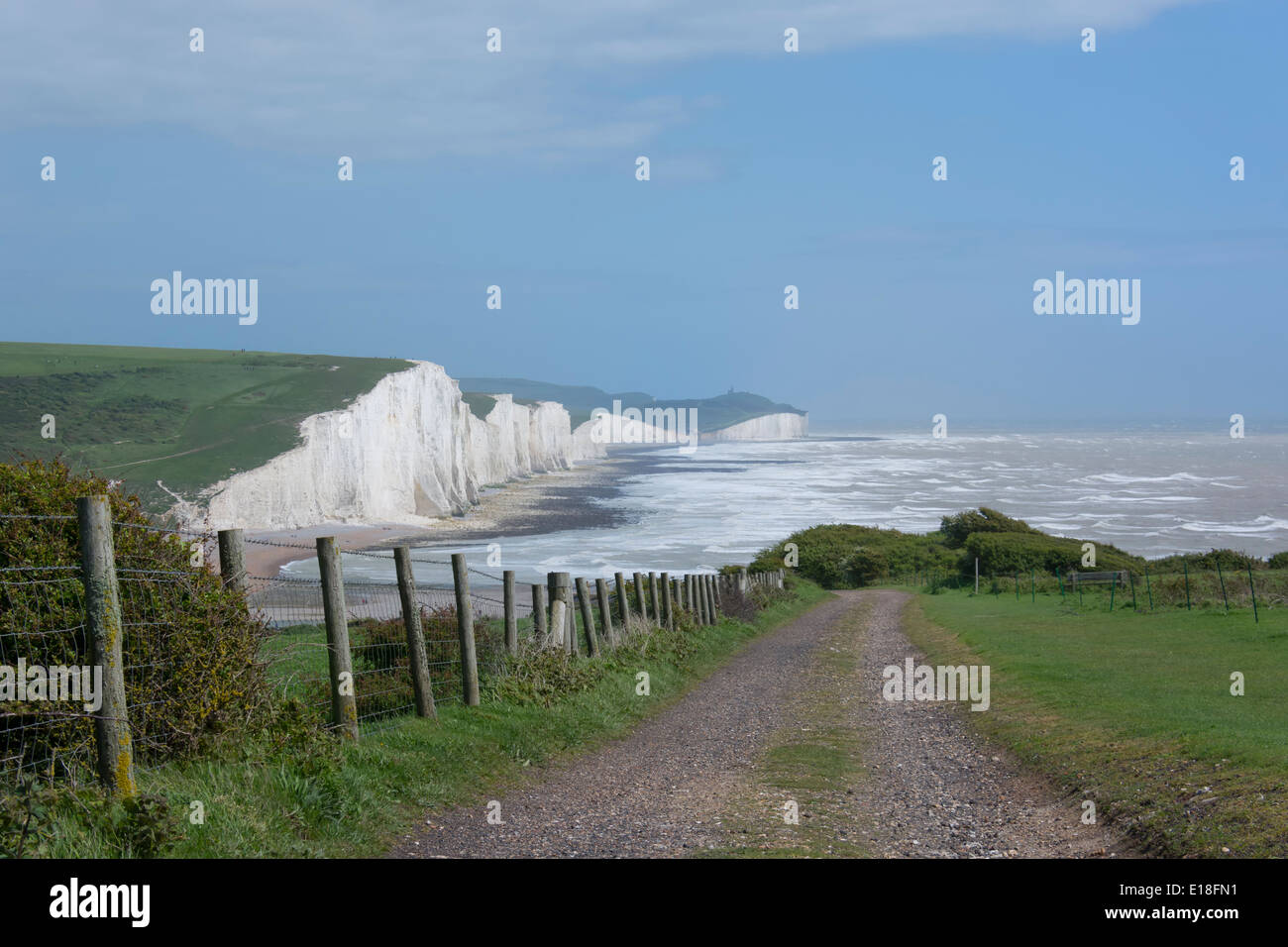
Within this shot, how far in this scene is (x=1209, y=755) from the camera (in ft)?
29.6

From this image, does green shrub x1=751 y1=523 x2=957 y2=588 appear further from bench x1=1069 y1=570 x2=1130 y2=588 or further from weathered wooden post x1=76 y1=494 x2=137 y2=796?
weathered wooden post x1=76 y1=494 x2=137 y2=796

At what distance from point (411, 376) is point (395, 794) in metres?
92.3

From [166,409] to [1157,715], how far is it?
350 feet

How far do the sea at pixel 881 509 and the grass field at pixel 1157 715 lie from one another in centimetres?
2652

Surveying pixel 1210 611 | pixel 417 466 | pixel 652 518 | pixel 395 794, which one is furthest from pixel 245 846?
pixel 417 466

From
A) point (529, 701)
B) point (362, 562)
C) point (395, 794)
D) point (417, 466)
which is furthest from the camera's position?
point (417, 466)

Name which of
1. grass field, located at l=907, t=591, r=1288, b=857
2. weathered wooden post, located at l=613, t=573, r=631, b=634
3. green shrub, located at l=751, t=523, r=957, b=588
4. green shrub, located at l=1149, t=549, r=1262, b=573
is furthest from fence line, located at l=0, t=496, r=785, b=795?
green shrub, located at l=751, t=523, r=957, b=588

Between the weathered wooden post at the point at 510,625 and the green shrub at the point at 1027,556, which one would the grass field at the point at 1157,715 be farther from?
the green shrub at the point at 1027,556

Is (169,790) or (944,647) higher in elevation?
(169,790)

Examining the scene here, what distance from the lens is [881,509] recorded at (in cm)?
9269

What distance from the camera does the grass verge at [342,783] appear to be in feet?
18.5

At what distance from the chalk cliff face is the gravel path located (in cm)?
6673
